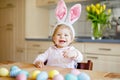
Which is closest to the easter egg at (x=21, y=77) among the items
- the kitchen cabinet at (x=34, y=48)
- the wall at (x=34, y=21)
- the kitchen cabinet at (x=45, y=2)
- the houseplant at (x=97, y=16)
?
the houseplant at (x=97, y=16)

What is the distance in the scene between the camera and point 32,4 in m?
3.57

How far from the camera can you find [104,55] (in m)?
2.53

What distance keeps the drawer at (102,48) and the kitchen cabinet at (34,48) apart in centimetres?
67

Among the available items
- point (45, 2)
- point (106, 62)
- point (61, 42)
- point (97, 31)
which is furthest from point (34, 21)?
point (61, 42)

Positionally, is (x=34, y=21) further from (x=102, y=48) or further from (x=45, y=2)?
(x=102, y=48)

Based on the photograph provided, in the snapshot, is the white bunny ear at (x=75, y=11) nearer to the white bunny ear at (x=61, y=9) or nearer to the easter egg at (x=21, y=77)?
the white bunny ear at (x=61, y=9)

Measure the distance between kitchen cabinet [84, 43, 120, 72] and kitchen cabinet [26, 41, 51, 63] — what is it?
700 mm

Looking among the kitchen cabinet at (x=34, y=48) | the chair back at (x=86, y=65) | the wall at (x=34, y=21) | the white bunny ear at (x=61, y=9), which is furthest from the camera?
the wall at (x=34, y=21)

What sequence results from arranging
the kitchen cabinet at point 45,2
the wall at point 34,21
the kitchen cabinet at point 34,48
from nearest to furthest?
1. the kitchen cabinet at point 34,48
2. the kitchen cabinet at point 45,2
3. the wall at point 34,21

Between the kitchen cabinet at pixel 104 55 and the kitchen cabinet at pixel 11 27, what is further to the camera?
the kitchen cabinet at pixel 11 27

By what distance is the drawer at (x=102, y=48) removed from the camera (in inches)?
95.9

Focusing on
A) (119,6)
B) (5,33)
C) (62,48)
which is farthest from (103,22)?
(5,33)

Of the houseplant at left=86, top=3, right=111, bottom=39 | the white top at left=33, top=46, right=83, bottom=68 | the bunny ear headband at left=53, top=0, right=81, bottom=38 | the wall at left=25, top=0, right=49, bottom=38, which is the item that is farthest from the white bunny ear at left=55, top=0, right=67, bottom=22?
the wall at left=25, top=0, right=49, bottom=38

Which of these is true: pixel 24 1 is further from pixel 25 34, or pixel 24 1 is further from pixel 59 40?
pixel 59 40
